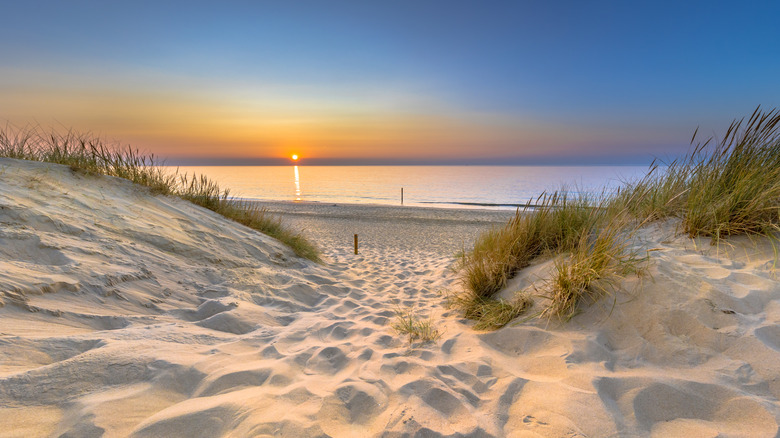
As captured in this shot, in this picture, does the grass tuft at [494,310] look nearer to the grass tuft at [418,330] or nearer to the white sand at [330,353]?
the white sand at [330,353]

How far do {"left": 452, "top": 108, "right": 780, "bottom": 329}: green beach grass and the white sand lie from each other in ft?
0.65

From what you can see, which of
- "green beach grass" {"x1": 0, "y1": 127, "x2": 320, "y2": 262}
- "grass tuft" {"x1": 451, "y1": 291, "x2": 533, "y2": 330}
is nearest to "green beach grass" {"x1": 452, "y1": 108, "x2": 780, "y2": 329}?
"grass tuft" {"x1": 451, "y1": 291, "x2": 533, "y2": 330}

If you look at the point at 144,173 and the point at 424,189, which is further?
the point at 424,189

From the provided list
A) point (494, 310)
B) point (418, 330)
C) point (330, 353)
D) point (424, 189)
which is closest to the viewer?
point (330, 353)

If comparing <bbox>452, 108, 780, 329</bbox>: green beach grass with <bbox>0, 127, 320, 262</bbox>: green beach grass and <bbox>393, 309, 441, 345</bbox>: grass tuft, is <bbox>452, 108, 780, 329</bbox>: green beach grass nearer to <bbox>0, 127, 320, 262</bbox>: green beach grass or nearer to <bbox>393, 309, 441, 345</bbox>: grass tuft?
<bbox>393, 309, 441, 345</bbox>: grass tuft

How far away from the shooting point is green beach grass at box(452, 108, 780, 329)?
3.01 m

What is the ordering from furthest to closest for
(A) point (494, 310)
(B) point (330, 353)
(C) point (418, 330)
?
(A) point (494, 310) → (C) point (418, 330) → (B) point (330, 353)

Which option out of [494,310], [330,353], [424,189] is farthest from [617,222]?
[424,189]

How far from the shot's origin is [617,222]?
3.34 m

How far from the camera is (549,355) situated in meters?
2.44

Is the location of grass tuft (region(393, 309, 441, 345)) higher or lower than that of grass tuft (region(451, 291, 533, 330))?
lower

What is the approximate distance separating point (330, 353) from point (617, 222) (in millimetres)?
2940

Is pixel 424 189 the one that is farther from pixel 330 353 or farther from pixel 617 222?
pixel 330 353

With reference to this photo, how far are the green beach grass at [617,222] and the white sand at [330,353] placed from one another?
7.8 inches
